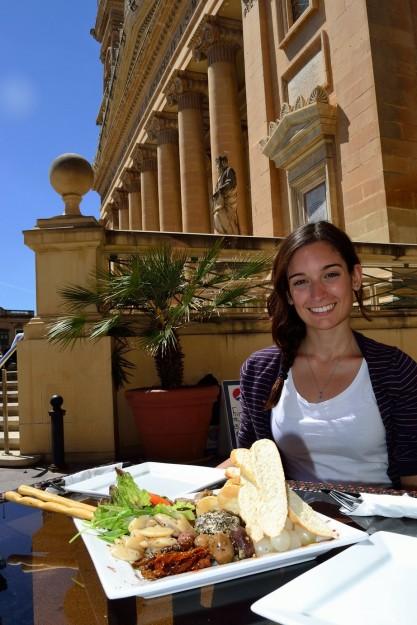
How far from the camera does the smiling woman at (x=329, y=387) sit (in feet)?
6.23

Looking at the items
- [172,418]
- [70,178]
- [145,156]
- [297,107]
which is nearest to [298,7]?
[297,107]

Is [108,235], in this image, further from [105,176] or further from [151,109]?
[105,176]

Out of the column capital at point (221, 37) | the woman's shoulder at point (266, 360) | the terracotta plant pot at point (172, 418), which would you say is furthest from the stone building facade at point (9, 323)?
the woman's shoulder at point (266, 360)

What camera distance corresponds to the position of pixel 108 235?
5508mm

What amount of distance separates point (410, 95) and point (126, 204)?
26.5 m

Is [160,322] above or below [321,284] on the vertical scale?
above

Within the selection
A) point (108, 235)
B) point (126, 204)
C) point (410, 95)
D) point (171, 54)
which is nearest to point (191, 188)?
point (171, 54)

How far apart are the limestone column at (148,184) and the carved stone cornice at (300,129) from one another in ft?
46.1

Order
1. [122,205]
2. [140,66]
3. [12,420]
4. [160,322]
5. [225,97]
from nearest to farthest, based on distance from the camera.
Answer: [160,322] → [12,420] → [225,97] → [140,66] → [122,205]

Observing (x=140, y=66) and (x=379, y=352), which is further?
(x=140, y=66)

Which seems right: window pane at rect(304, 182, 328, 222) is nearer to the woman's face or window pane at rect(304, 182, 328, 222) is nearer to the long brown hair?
the long brown hair

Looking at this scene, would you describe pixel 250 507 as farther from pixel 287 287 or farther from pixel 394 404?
pixel 287 287

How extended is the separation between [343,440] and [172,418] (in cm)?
294

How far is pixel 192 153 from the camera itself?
19344 millimetres
